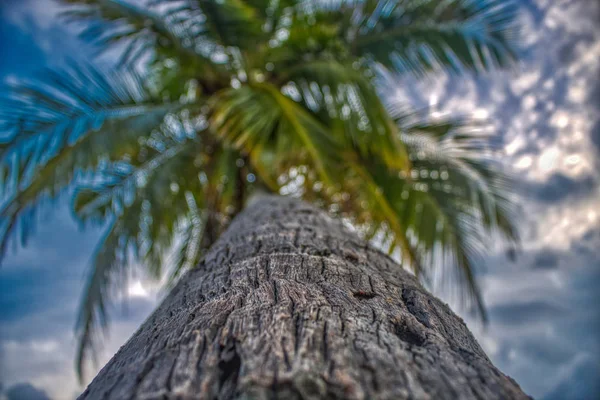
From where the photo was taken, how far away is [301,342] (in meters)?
Answer: 0.57

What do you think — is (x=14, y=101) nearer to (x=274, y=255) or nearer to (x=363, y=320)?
(x=274, y=255)

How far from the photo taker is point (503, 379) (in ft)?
1.78

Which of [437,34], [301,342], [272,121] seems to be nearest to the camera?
[301,342]

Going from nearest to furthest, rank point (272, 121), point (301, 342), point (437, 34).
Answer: point (301, 342), point (272, 121), point (437, 34)

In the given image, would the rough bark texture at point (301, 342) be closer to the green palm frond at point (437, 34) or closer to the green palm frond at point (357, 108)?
the green palm frond at point (357, 108)

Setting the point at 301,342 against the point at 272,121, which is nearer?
the point at 301,342

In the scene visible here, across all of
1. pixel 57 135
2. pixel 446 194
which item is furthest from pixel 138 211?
pixel 446 194

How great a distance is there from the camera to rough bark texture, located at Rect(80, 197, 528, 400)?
0.49 metres

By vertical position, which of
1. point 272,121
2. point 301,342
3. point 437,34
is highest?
point 437,34

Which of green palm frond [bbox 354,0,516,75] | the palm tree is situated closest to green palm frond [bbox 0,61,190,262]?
the palm tree

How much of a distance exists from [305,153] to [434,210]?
1.52 meters

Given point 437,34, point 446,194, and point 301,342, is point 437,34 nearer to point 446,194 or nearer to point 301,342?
point 446,194

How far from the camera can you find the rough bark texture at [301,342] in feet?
1.62

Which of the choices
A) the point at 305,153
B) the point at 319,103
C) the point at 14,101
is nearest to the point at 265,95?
the point at 305,153
